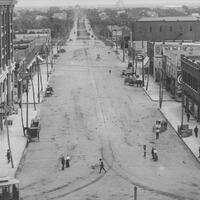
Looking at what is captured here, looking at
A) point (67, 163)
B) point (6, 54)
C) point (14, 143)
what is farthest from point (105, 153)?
point (6, 54)

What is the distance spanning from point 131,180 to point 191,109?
24.8 metres

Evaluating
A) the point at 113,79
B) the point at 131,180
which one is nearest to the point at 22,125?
the point at 131,180

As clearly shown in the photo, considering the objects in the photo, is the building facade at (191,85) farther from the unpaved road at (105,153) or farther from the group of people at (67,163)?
the group of people at (67,163)

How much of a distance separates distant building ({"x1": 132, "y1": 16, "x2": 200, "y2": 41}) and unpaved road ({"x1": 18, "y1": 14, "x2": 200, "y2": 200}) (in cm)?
5990

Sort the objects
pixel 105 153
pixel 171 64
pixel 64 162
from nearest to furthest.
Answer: pixel 64 162
pixel 105 153
pixel 171 64

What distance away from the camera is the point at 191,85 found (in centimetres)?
6219

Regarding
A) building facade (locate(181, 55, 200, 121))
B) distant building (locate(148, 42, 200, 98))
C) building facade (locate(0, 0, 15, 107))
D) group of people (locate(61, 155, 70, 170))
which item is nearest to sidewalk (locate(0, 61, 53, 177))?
building facade (locate(0, 0, 15, 107))

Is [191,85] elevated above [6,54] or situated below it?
below

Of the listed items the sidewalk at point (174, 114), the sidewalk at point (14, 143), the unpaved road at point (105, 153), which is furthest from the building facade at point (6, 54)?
the sidewalk at point (174, 114)

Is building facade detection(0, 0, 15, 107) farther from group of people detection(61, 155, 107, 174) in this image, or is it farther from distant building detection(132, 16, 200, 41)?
distant building detection(132, 16, 200, 41)

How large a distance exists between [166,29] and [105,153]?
94.1 m

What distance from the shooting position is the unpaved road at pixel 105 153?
3716 cm

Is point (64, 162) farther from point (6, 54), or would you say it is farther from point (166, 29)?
point (166, 29)

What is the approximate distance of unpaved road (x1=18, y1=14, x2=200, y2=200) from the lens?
3716 centimetres
